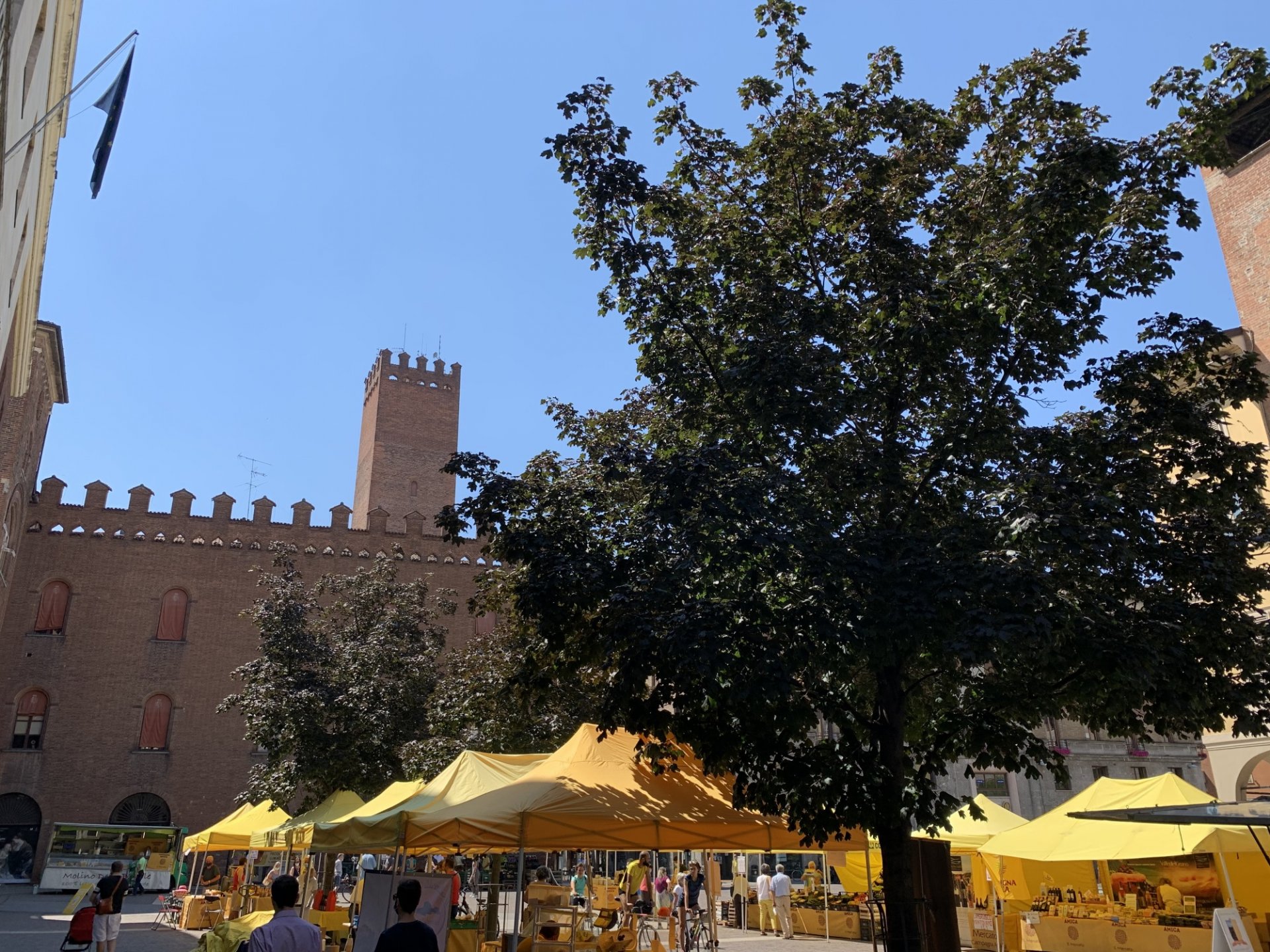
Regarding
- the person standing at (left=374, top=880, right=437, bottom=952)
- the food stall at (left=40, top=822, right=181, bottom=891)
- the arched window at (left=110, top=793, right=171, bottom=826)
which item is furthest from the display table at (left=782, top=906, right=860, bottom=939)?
the arched window at (left=110, top=793, right=171, bottom=826)

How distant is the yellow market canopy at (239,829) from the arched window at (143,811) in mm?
17276

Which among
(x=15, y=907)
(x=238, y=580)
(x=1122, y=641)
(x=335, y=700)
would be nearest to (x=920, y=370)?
(x=1122, y=641)

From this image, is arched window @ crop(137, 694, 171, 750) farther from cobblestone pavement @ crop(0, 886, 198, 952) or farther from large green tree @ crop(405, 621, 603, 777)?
large green tree @ crop(405, 621, 603, 777)

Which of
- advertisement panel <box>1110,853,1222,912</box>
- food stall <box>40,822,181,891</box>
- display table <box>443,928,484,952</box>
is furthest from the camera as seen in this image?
food stall <box>40,822,181,891</box>

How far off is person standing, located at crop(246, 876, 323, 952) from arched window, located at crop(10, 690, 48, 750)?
3591cm

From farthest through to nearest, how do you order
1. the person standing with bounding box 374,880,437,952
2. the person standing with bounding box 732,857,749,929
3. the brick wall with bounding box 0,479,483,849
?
1. the brick wall with bounding box 0,479,483,849
2. the person standing with bounding box 732,857,749,929
3. the person standing with bounding box 374,880,437,952

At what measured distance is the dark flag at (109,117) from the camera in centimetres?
1041

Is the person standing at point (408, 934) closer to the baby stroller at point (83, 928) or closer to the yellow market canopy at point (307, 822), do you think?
the baby stroller at point (83, 928)

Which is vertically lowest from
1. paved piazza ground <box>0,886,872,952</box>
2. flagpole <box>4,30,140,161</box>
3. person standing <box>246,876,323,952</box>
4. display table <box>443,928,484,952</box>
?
paved piazza ground <box>0,886,872,952</box>

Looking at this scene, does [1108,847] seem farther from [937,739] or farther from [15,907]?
[15,907]

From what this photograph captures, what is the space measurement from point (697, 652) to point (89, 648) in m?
37.3

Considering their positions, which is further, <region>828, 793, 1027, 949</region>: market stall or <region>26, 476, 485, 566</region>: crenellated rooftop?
<region>26, 476, 485, 566</region>: crenellated rooftop

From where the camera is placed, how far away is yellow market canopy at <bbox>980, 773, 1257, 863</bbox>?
11969 mm

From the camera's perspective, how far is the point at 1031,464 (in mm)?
8039
